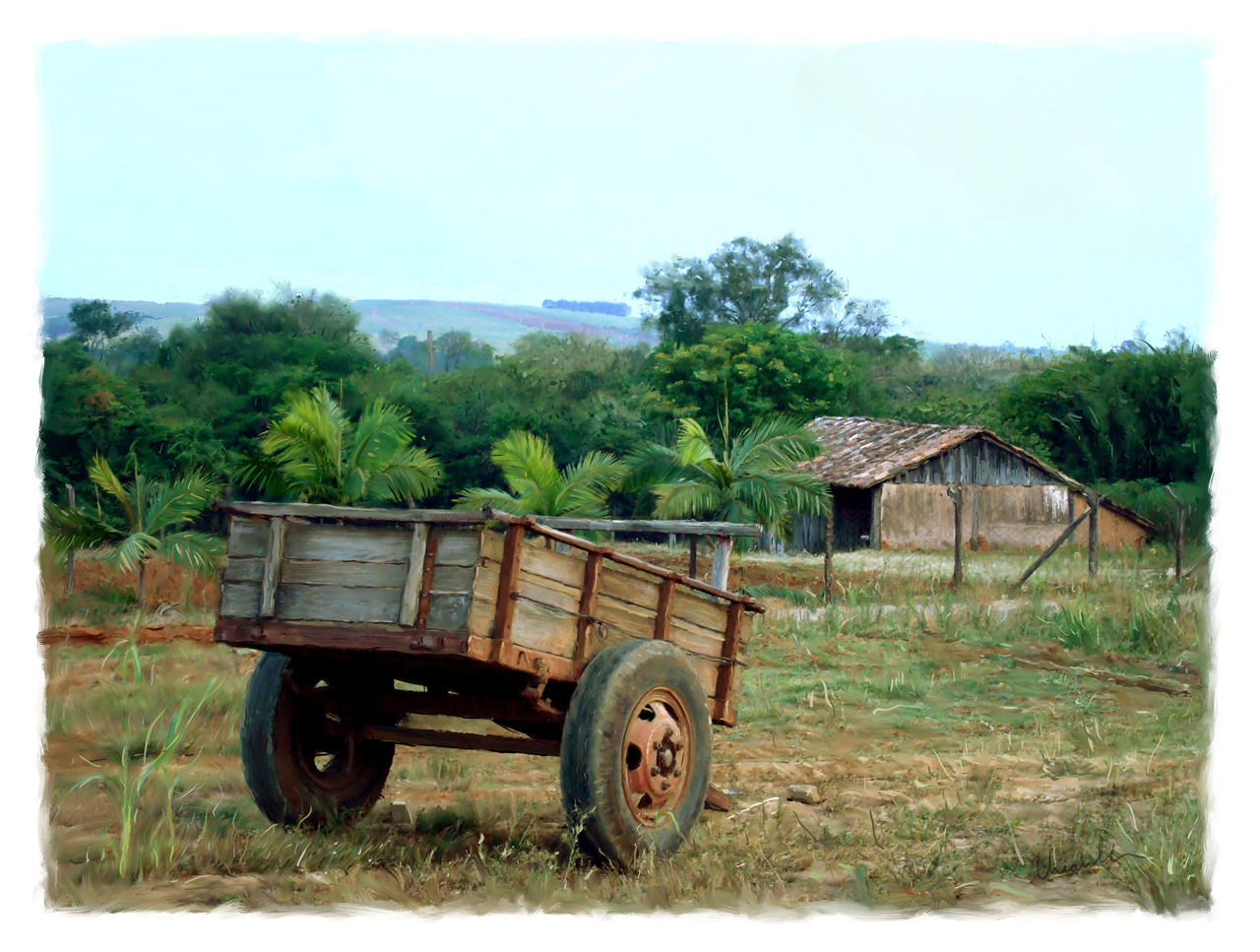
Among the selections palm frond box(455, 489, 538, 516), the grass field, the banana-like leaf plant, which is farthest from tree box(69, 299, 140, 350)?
the grass field

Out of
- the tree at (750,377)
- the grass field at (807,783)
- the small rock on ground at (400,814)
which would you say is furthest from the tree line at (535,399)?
the small rock on ground at (400,814)

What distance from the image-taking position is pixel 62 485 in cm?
2075

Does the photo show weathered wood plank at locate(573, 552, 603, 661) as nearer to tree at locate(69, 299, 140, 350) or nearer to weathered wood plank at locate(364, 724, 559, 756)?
weathered wood plank at locate(364, 724, 559, 756)

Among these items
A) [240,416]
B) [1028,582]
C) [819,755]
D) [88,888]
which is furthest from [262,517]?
[240,416]

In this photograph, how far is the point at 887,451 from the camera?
1252 inches

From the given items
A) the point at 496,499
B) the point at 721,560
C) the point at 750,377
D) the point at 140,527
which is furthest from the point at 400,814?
the point at 750,377

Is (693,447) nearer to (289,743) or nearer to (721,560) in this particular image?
(721,560)

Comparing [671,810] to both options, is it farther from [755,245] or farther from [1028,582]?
[755,245]

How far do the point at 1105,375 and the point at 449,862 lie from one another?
3347cm

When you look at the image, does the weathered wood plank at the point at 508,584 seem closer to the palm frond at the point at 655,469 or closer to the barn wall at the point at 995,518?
the palm frond at the point at 655,469

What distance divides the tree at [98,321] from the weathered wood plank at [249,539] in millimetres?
32888

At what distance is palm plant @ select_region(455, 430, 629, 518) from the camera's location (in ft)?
55.0

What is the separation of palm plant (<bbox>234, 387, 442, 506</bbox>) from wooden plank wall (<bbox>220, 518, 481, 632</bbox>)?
10.5m

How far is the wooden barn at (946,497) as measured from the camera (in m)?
30.6
